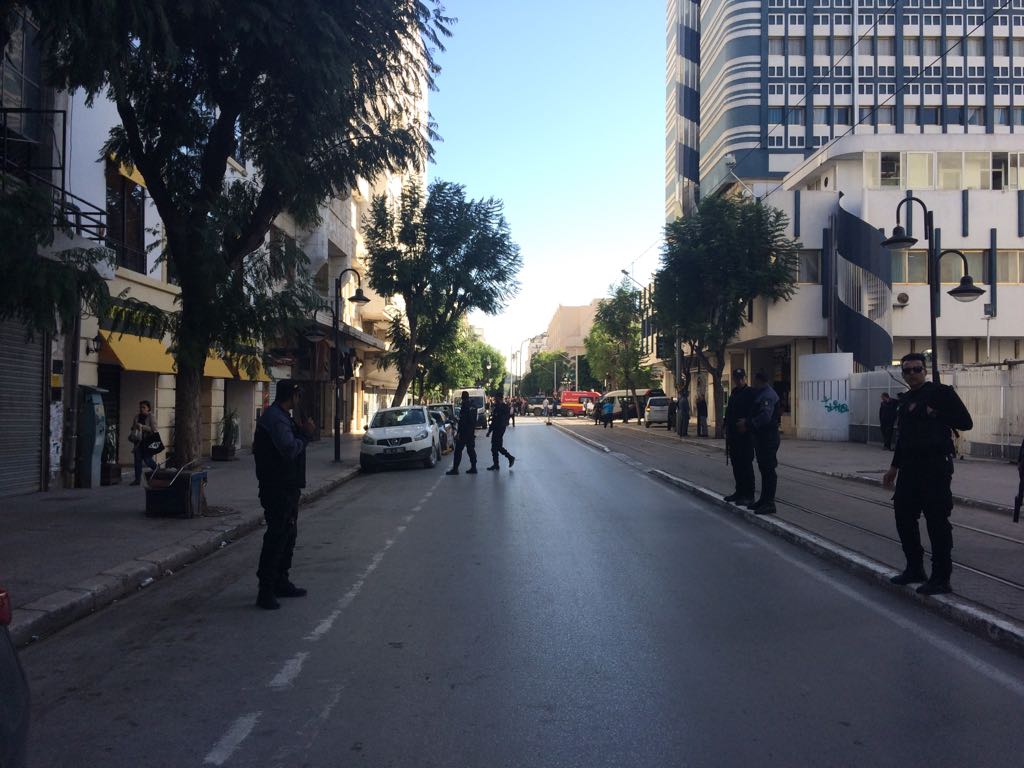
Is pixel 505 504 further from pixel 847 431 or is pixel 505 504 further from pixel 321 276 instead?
pixel 321 276

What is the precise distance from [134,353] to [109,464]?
2695 millimetres

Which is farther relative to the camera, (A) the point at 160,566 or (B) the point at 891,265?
(B) the point at 891,265

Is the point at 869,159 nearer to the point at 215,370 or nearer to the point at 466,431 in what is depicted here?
the point at 466,431

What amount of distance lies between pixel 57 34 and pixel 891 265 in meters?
34.9

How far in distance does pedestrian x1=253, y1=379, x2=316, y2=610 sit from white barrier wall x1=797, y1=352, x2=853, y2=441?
27.9m

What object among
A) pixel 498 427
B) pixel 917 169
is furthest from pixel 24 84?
pixel 917 169

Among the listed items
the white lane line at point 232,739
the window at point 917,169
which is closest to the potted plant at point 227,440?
the white lane line at point 232,739

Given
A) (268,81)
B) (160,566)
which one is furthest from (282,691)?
(268,81)

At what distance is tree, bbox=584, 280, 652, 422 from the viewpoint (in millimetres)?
68750

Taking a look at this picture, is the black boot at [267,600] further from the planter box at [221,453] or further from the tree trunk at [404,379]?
the tree trunk at [404,379]

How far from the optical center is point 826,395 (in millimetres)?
32781

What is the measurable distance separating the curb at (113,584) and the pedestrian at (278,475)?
142 cm

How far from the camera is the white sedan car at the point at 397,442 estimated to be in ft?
69.4

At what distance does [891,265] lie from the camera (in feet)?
120
